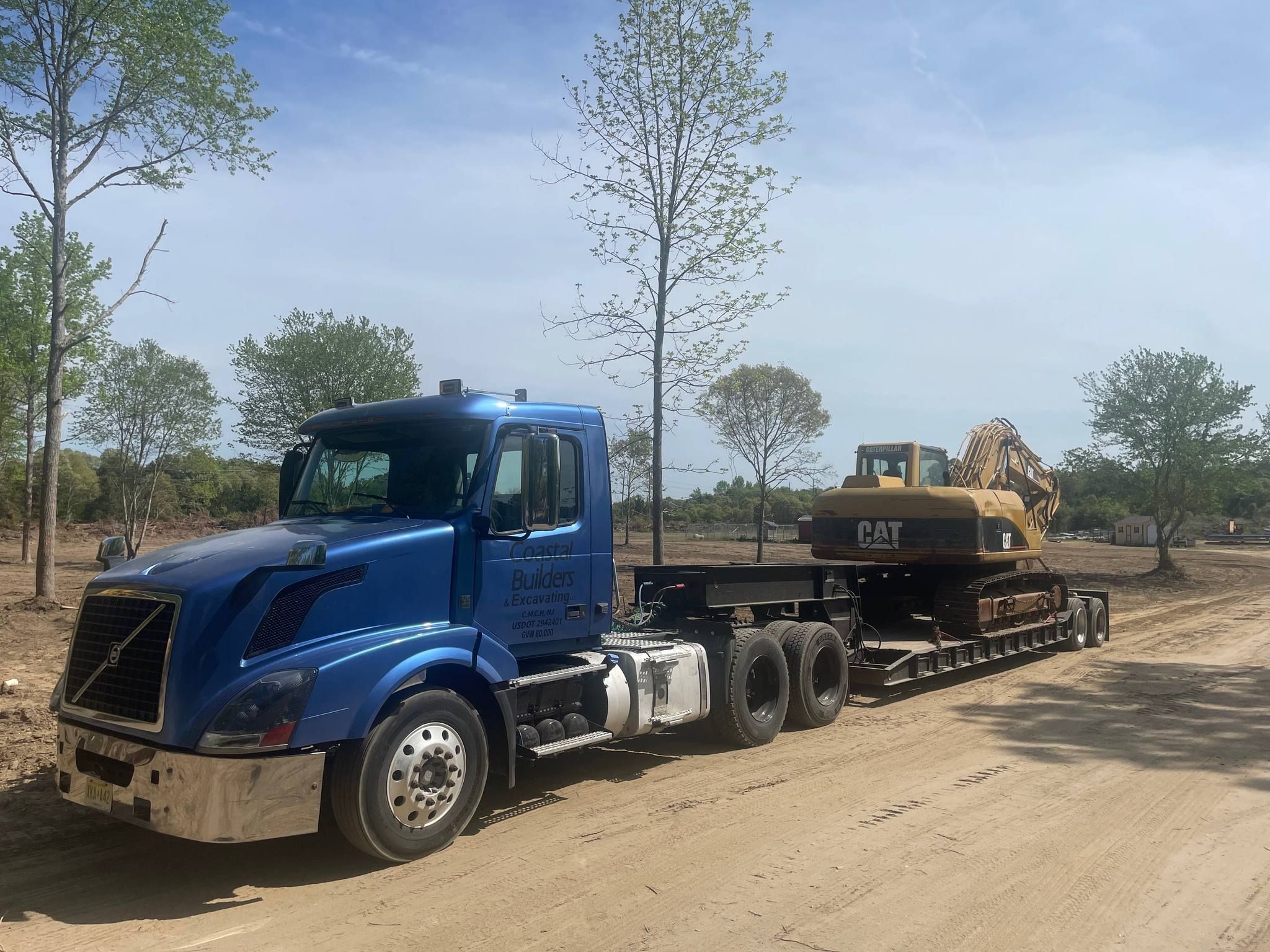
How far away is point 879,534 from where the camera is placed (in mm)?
13023

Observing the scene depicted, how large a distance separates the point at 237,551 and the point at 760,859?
3.65 metres

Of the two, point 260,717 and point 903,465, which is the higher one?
point 903,465

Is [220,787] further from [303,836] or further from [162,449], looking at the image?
[162,449]

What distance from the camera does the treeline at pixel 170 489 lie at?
92.8 ft

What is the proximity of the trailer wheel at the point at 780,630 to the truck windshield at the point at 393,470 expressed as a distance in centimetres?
412

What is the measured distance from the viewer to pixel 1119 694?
11586mm

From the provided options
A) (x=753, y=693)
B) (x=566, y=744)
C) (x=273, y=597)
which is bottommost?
(x=753, y=693)

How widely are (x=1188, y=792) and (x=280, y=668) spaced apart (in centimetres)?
664

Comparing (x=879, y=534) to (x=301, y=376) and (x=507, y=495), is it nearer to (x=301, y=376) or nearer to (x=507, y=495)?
(x=507, y=495)

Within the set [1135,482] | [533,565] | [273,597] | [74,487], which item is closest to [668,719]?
[533,565]

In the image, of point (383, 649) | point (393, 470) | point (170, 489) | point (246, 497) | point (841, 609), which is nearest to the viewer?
point (383, 649)

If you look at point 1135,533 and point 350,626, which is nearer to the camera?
point 350,626

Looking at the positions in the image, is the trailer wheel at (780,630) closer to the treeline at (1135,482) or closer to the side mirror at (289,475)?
the side mirror at (289,475)

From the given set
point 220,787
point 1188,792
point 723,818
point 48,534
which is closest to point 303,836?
point 220,787
